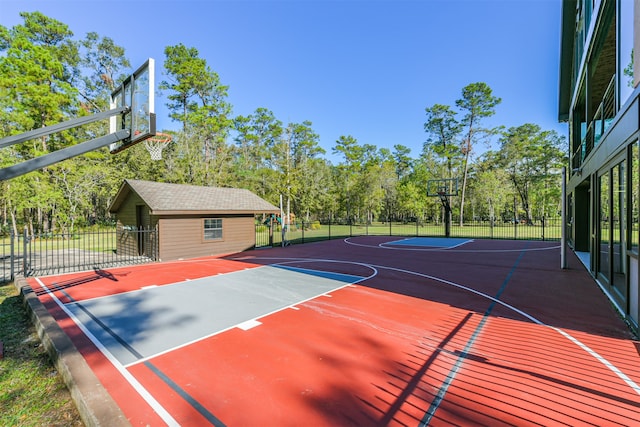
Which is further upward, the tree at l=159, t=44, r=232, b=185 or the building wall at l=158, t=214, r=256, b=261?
the tree at l=159, t=44, r=232, b=185

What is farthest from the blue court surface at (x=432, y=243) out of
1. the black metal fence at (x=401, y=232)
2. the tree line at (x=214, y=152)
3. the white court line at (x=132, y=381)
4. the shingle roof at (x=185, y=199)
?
the white court line at (x=132, y=381)

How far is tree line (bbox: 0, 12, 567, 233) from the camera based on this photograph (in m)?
20.0

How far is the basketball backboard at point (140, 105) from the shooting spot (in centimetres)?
546

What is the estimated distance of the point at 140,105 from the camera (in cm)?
569

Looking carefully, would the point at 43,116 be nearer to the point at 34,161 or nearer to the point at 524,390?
the point at 34,161

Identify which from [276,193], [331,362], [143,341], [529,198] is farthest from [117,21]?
[529,198]

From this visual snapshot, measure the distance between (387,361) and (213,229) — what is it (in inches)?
503

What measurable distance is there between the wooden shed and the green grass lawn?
7.56m

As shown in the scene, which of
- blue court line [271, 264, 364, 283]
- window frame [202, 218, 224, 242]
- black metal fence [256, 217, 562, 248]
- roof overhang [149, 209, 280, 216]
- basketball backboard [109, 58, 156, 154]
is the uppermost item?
basketball backboard [109, 58, 156, 154]

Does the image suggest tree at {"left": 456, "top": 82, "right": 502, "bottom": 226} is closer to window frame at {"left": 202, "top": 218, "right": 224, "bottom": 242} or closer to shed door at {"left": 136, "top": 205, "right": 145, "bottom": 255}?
window frame at {"left": 202, "top": 218, "right": 224, "bottom": 242}

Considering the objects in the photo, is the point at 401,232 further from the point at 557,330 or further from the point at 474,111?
the point at 557,330

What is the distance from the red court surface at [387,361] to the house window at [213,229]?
6.90 m

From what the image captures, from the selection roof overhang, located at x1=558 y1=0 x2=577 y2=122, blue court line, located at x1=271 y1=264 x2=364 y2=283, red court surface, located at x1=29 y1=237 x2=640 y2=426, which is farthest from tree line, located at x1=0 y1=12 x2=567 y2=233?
blue court line, located at x1=271 y1=264 x2=364 y2=283

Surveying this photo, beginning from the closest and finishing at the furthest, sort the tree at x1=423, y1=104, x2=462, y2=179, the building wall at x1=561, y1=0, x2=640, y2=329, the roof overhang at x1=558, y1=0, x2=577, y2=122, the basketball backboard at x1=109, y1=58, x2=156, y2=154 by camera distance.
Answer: the building wall at x1=561, y1=0, x2=640, y2=329 → the basketball backboard at x1=109, y1=58, x2=156, y2=154 → the roof overhang at x1=558, y1=0, x2=577, y2=122 → the tree at x1=423, y1=104, x2=462, y2=179
